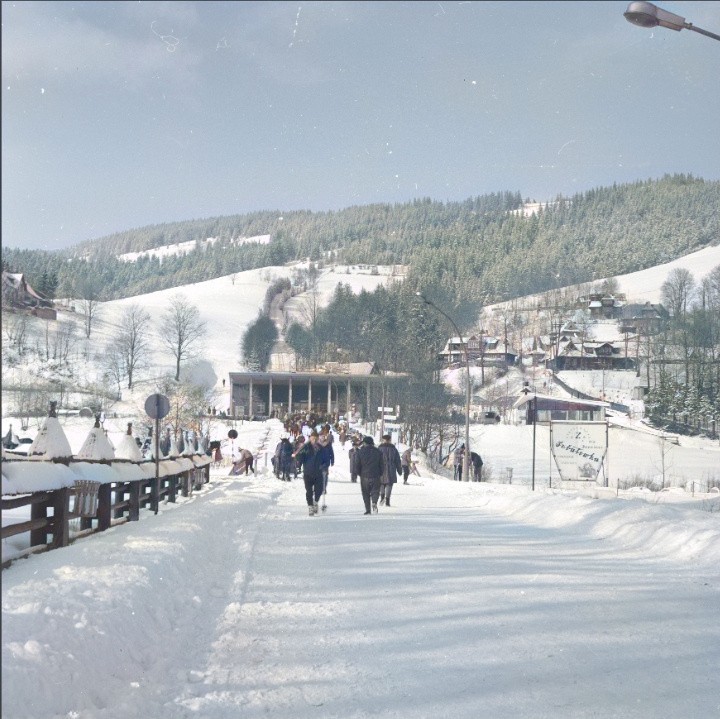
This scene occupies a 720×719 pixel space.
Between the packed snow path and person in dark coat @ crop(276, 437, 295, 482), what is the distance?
21.8m

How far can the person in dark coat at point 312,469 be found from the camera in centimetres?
1655

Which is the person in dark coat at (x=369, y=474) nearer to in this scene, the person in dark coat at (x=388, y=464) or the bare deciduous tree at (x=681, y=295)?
the person in dark coat at (x=388, y=464)

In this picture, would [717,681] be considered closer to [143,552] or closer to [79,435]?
[143,552]

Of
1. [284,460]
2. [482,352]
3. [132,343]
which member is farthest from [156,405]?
[132,343]

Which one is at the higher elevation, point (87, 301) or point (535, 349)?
point (87, 301)

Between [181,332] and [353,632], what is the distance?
133 meters

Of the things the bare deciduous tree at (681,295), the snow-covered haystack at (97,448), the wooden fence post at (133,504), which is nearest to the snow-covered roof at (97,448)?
the snow-covered haystack at (97,448)

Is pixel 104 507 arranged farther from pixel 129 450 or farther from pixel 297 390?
pixel 297 390

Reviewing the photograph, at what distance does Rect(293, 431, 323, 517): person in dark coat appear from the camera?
16547mm

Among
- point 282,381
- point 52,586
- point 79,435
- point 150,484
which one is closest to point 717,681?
point 52,586

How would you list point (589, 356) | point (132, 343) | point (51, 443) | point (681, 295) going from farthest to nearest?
point (132, 343)
point (589, 356)
point (681, 295)
point (51, 443)

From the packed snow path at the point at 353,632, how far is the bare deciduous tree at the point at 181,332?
12029 centimetres

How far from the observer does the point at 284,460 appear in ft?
108

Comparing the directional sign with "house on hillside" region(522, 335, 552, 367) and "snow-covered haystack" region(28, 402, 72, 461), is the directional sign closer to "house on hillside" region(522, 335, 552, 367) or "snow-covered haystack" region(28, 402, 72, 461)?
"snow-covered haystack" region(28, 402, 72, 461)
